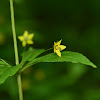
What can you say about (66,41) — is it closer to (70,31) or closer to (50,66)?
(70,31)

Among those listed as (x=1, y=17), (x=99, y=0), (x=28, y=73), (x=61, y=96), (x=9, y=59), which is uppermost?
(x=99, y=0)

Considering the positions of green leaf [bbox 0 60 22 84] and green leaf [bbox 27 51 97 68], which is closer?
green leaf [bbox 0 60 22 84]

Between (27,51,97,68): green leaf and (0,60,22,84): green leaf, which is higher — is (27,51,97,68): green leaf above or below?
above

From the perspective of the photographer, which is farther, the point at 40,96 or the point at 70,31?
the point at 70,31

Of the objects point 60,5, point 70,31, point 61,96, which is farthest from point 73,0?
point 61,96

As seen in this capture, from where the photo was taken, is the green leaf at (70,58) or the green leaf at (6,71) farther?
the green leaf at (70,58)

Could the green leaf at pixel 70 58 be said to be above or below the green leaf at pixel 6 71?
above

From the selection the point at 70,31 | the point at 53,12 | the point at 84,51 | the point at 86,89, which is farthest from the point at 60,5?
the point at 86,89

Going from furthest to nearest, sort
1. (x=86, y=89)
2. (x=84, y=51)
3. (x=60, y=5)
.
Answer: (x=60, y=5) → (x=84, y=51) → (x=86, y=89)

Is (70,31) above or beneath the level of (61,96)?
above

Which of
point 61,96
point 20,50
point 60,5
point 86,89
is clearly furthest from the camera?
point 60,5

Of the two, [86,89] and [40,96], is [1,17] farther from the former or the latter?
[86,89]
